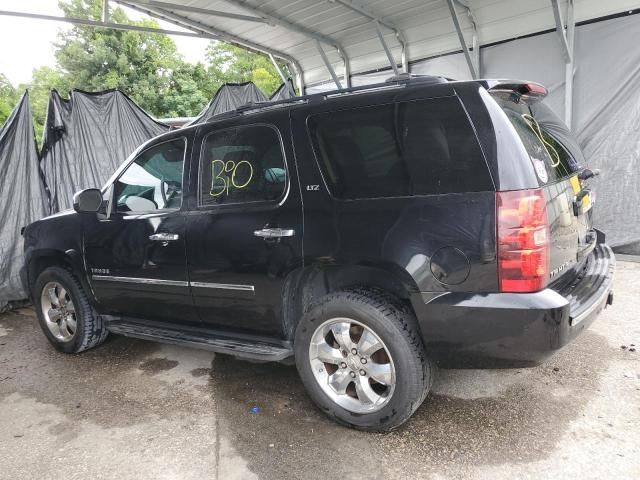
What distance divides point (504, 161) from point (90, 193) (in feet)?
10.1

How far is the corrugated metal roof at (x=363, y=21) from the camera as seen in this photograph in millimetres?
7184

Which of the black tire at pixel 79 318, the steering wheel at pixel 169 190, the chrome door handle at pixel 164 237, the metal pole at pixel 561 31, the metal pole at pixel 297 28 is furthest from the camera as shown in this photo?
the metal pole at pixel 297 28

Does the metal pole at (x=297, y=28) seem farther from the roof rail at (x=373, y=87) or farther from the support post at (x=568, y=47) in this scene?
the roof rail at (x=373, y=87)

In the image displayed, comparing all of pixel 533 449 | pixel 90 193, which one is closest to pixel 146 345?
pixel 90 193

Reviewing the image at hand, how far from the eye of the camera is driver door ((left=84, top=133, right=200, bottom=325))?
3.43m

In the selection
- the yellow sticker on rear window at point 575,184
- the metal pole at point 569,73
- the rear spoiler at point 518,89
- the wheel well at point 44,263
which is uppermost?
the metal pole at point 569,73

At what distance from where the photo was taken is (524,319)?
2.22 meters

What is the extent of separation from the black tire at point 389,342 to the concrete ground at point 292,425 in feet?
0.45

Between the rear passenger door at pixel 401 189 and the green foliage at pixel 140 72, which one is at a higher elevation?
the green foliage at pixel 140 72

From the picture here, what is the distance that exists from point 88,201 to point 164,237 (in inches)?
31.6

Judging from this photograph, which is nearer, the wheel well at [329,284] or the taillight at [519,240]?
the taillight at [519,240]

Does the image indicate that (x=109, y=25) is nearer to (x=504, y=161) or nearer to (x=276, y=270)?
(x=276, y=270)

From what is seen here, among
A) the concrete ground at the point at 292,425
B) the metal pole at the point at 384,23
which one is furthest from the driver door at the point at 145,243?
the metal pole at the point at 384,23

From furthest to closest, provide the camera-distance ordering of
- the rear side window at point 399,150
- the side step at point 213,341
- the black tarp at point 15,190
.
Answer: the black tarp at point 15,190 → the side step at point 213,341 → the rear side window at point 399,150
